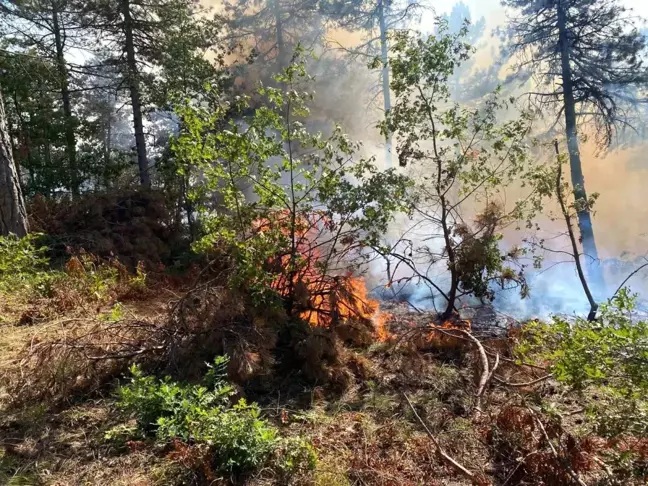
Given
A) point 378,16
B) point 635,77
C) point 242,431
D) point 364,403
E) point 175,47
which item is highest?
point 378,16

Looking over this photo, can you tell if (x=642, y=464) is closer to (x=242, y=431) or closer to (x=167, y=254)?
(x=242, y=431)

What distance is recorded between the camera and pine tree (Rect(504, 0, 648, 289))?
12219 millimetres

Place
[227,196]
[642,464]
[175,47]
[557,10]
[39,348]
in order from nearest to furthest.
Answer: [642,464] → [39,348] → [227,196] → [175,47] → [557,10]

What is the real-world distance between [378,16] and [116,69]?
1227 centimetres

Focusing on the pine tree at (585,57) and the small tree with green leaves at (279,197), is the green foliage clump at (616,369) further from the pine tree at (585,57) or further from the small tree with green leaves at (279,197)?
the pine tree at (585,57)

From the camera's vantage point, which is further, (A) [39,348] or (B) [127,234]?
(B) [127,234]

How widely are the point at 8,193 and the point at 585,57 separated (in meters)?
15.5

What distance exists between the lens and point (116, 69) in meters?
11.9

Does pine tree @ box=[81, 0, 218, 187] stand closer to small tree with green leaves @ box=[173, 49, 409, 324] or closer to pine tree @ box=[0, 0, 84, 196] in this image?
pine tree @ box=[0, 0, 84, 196]

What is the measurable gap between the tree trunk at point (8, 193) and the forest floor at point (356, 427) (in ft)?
6.28

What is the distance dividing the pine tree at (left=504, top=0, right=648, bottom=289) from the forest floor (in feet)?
33.1

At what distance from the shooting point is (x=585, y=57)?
42.5 feet

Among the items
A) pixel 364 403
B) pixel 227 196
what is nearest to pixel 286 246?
pixel 227 196

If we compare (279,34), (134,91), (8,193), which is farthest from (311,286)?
(279,34)
